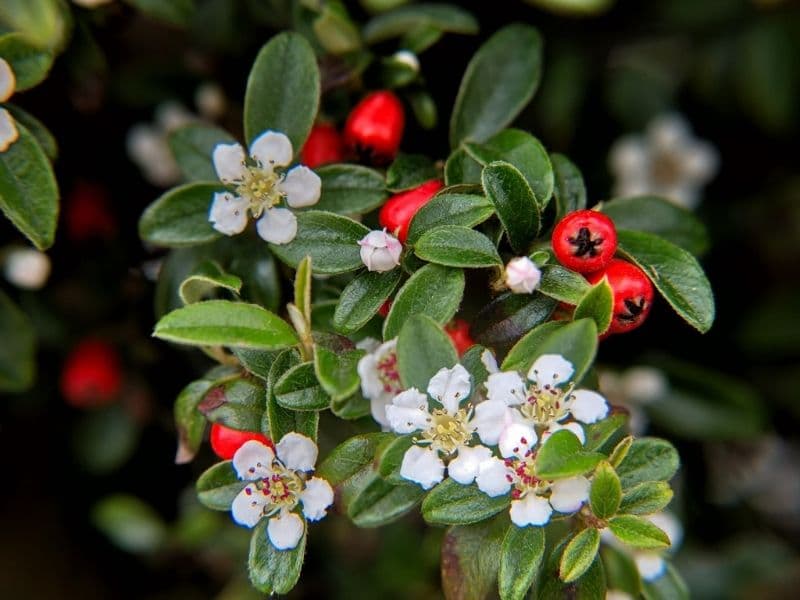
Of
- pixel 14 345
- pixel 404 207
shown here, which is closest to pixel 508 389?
pixel 404 207

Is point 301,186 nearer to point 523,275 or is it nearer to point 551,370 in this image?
point 523,275

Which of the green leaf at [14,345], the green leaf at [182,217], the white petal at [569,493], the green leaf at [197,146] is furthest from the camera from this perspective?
the green leaf at [14,345]

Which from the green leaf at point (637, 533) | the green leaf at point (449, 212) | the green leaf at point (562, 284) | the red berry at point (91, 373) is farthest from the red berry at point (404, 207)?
the red berry at point (91, 373)

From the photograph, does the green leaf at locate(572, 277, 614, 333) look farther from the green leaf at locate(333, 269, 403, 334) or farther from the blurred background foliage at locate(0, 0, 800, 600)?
the blurred background foliage at locate(0, 0, 800, 600)

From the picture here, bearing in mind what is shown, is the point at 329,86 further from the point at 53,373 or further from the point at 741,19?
the point at 741,19

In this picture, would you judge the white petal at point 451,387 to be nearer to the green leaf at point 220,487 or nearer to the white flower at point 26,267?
the green leaf at point 220,487

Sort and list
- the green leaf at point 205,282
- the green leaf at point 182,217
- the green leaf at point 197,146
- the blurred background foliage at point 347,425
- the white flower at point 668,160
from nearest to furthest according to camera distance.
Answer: the green leaf at point 205,282
the green leaf at point 182,217
the green leaf at point 197,146
the blurred background foliage at point 347,425
the white flower at point 668,160

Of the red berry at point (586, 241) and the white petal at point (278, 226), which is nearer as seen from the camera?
the red berry at point (586, 241)
